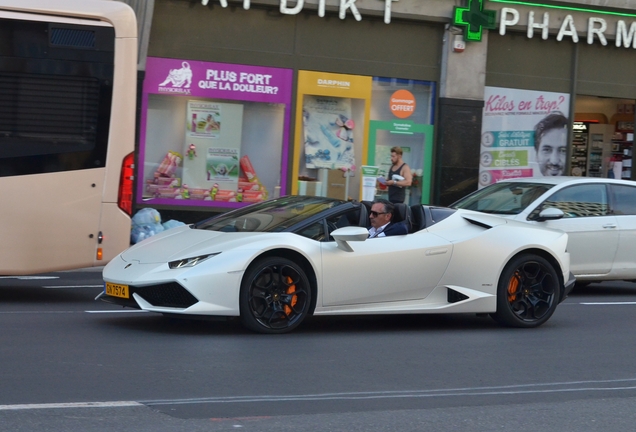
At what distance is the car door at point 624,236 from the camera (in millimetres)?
12344

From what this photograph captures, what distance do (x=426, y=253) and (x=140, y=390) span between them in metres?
3.40

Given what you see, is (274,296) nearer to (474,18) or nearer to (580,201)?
(580,201)

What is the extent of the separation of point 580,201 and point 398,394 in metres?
6.69

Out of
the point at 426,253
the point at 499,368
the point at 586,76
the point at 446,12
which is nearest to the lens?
the point at 499,368

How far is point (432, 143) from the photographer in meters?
19.0

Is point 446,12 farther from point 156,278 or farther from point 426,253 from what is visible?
point 156,278

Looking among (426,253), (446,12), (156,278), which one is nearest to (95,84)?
(156,278)

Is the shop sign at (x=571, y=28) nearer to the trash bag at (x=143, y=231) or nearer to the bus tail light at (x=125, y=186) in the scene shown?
the trash bag at (x=143, y=231)

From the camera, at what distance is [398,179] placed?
1556 cm

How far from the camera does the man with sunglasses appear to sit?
8.84 meters

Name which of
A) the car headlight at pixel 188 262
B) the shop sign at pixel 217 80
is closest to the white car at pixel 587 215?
the car headlight at pixel 188 262

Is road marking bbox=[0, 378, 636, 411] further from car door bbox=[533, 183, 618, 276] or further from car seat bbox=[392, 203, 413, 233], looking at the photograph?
car door bbox=[533, 183, 618, 276]

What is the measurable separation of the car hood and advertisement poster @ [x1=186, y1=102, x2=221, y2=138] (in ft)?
28.5

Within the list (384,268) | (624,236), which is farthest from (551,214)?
(384,268)
